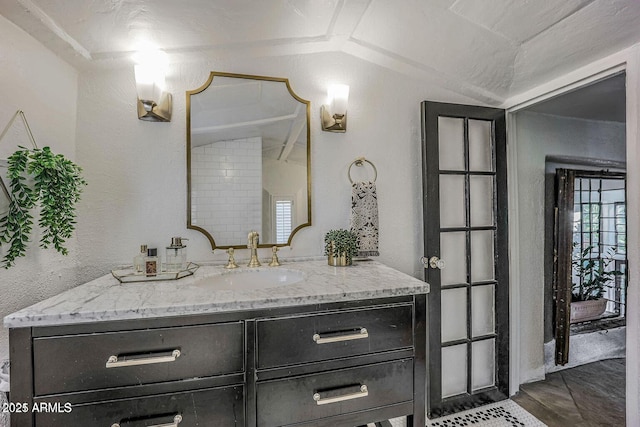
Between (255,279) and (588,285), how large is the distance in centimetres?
351

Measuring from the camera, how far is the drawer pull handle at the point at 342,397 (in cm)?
106

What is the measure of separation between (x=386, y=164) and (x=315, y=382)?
1.35 meters

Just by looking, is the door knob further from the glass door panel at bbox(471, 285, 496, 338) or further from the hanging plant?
the hanging plant

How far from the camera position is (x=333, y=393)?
3.52ft

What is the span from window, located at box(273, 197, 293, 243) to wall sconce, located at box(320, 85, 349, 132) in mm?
531

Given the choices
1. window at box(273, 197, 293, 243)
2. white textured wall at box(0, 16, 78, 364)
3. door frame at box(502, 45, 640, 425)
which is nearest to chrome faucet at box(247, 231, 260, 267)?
window at box(273, 197, 293, 243)

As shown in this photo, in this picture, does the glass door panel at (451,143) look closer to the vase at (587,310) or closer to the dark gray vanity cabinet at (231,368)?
the dark gray vanity cabinet at (231,368)

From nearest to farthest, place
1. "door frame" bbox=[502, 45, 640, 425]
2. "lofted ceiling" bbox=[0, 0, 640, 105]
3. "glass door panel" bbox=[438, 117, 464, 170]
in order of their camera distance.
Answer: "lofted ceiling" bbox=[0, 0, 640, 105]
"door frame" bbox=[502, 45, 640, 425]
"glass door panel" bbox=[438, 117, 464, 170]

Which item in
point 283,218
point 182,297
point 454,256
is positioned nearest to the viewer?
point 182,297

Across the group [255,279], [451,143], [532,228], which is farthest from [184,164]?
[532,228]

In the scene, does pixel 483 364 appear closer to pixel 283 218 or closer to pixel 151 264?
pixel 283 218

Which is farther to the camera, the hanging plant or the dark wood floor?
the dark wood floor

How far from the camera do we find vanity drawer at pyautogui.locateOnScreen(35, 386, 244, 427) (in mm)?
882

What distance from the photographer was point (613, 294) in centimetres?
319
